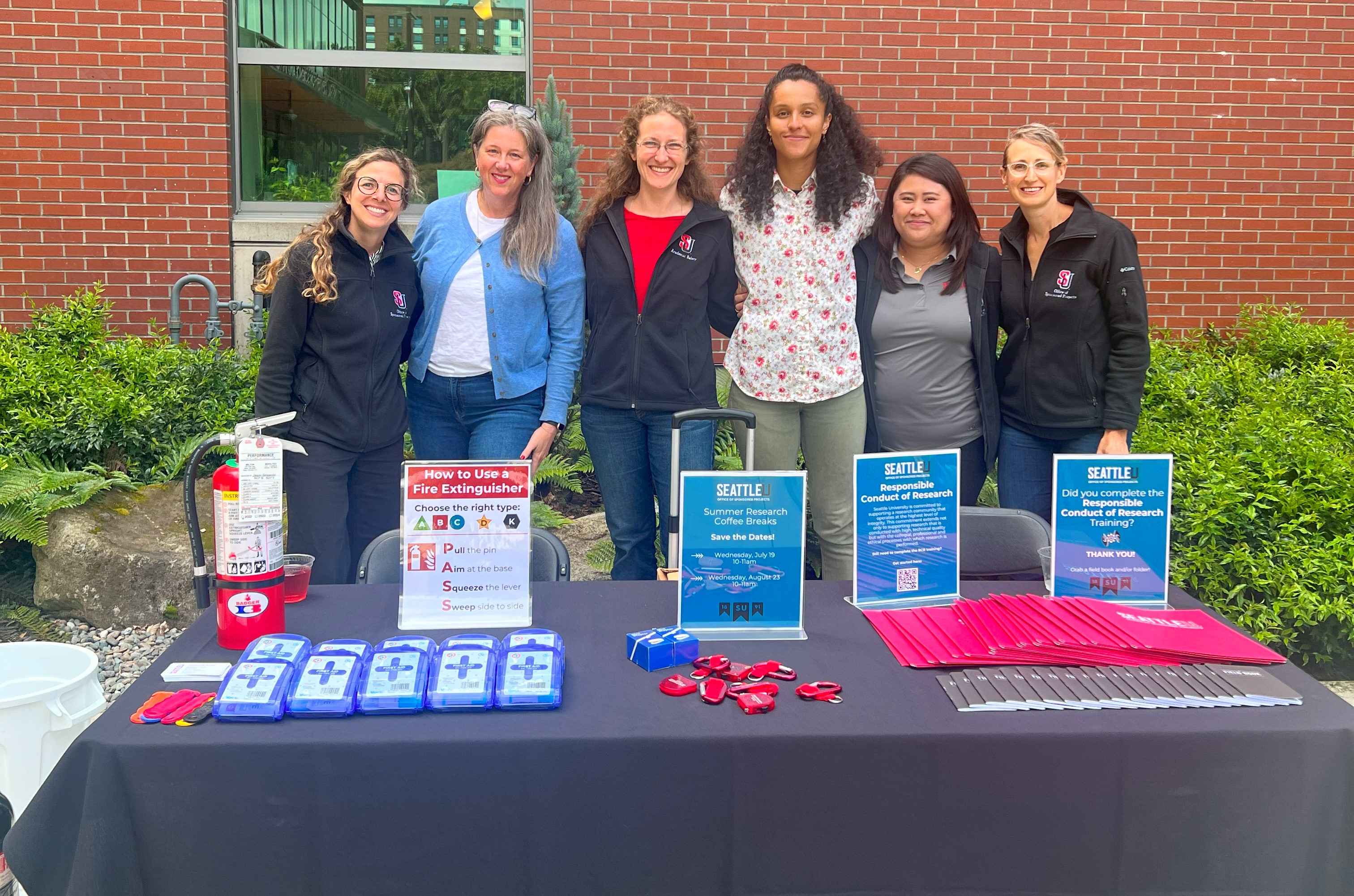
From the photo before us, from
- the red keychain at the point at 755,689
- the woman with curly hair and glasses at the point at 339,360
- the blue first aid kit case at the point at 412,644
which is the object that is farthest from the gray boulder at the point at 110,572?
the red keychain at the point at 755,689

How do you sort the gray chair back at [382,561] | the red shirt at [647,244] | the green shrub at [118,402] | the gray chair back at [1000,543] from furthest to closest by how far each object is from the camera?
the green shrub at [118,402]
the red shirt at [647,244]
the gray chair back at [1000,543]
the gray chair back at [382,561]

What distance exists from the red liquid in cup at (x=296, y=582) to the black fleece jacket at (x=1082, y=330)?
2.01 metres

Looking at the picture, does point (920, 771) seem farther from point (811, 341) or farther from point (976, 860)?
point (811, 341)

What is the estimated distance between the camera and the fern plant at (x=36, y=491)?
12.4 feet

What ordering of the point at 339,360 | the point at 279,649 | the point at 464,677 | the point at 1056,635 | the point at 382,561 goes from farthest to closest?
the point at 339,360 → the point at 382,561 → the point at 1056,635 → the point at 279,649 → the point at 464,677

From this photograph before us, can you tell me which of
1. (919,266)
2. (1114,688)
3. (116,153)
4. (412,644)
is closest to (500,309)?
(919,266)

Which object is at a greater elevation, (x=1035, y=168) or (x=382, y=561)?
(x=1035, y=168)

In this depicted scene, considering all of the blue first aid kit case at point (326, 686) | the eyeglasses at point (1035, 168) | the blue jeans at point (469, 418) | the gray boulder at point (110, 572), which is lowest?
the gray boulder at point (110, 572)

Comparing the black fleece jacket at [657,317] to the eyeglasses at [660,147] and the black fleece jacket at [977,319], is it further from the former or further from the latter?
the black fleece jacket at [977,319]

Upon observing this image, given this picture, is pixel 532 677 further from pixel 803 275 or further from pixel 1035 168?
pixel 1035 168

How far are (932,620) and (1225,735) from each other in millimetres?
581

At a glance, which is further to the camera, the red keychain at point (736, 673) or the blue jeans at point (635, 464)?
the blue jeans at point (635, 464)

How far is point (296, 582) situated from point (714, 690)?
3.21 feet

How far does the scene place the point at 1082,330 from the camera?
9.70 feet
